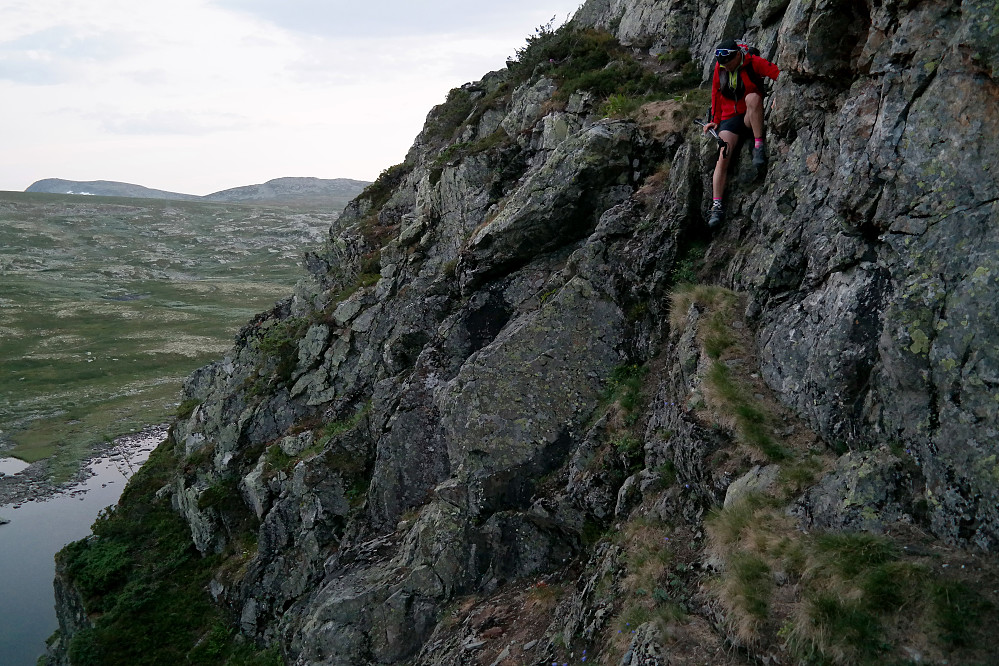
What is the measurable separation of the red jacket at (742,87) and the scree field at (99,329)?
7120 centimetres

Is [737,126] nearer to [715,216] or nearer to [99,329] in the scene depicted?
[715,216]

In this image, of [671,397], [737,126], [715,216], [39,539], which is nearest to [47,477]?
[39,539]

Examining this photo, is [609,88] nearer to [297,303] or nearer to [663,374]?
[663,374]

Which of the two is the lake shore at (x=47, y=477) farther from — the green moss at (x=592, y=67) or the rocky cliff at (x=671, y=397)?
the green moss at (x=592, y=67)

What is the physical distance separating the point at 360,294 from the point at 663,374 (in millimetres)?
17832

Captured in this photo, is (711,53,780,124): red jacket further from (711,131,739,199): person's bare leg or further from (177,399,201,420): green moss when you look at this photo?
(177,399,201,420): green moss

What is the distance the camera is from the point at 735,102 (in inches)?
472

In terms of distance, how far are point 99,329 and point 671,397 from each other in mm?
133119

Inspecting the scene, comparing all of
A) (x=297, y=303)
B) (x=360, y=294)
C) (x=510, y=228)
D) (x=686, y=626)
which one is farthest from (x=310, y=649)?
(x=297, y=303)

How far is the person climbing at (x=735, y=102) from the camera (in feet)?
37.7

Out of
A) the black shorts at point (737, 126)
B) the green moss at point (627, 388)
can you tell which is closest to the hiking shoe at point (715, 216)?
the black shorts at point (737, 126)

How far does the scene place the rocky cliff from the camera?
6480 millimetres

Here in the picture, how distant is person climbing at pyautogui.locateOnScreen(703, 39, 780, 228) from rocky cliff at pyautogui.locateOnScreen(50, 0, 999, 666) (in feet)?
1.33

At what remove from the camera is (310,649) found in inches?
527
